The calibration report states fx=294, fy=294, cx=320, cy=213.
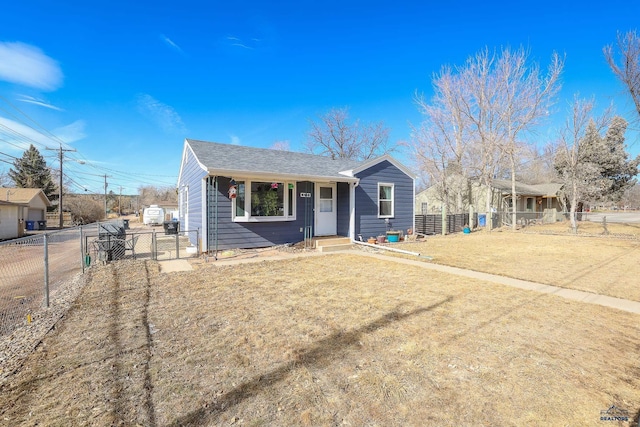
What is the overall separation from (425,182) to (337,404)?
30.3 metres

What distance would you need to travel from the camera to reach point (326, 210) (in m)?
11.4

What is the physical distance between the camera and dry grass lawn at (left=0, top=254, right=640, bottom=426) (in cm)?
216

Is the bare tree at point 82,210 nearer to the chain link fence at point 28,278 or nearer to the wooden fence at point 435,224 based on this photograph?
the chain link fence at point 28,278

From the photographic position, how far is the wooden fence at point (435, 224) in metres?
15.7

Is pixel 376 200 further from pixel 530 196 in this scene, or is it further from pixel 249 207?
pixel 530 196

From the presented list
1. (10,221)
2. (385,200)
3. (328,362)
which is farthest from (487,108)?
(10,221)

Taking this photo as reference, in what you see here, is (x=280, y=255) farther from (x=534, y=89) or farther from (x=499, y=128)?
(x=534, y=89)

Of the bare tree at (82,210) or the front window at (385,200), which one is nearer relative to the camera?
the front window at (385,200)

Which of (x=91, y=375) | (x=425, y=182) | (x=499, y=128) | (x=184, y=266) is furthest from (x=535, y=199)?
(x=91, y=375)

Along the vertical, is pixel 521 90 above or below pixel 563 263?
above

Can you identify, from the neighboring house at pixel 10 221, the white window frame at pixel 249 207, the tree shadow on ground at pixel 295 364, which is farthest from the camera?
the neighboring house at pixel 10 221

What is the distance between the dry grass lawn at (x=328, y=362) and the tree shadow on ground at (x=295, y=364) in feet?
0.05

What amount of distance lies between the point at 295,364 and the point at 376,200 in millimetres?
9804

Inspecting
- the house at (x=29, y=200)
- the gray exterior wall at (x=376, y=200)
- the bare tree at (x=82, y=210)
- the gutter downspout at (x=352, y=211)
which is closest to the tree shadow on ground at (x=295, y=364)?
the gutter downspout at (x=352, y=211)
